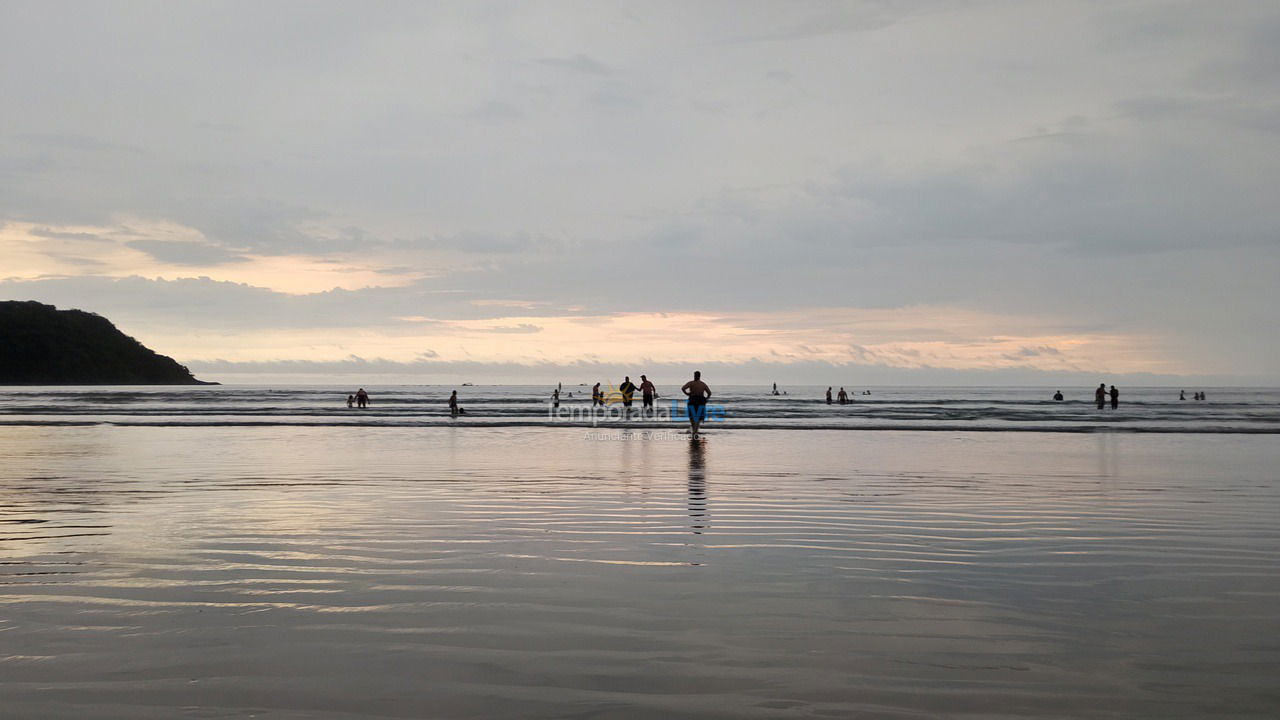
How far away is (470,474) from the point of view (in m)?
16.4

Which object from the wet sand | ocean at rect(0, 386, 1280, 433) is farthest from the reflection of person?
ocean at rect(0, 386, 1280, 433)

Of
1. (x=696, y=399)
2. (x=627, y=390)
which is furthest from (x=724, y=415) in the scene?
(x=696, y=399)

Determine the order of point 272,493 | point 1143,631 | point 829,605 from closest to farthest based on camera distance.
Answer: point 1143,631 < point 829,605 < point 272,493

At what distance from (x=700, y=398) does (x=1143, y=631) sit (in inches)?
897

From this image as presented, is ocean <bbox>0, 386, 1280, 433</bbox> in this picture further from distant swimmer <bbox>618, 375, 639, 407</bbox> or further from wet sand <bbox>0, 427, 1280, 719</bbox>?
wet sand <bbox>0, 427, 1280, 719</bbox>

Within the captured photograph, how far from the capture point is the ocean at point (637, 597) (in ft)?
15.1

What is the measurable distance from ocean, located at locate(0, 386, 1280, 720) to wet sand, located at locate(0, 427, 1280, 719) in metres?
0.03

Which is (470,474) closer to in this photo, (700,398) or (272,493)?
(272,493)

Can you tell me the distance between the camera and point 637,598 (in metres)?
6.62

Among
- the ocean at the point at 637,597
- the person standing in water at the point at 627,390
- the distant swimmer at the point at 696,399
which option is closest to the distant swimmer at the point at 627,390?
the person standing in water at the point at 627,390

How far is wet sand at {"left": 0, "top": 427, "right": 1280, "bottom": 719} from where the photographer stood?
4.61 meters

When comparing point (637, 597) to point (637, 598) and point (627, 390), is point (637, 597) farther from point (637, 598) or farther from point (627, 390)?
point (627, 390)

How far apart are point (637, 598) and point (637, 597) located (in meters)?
0.03

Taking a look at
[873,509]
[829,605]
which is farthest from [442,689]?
[873,509]
